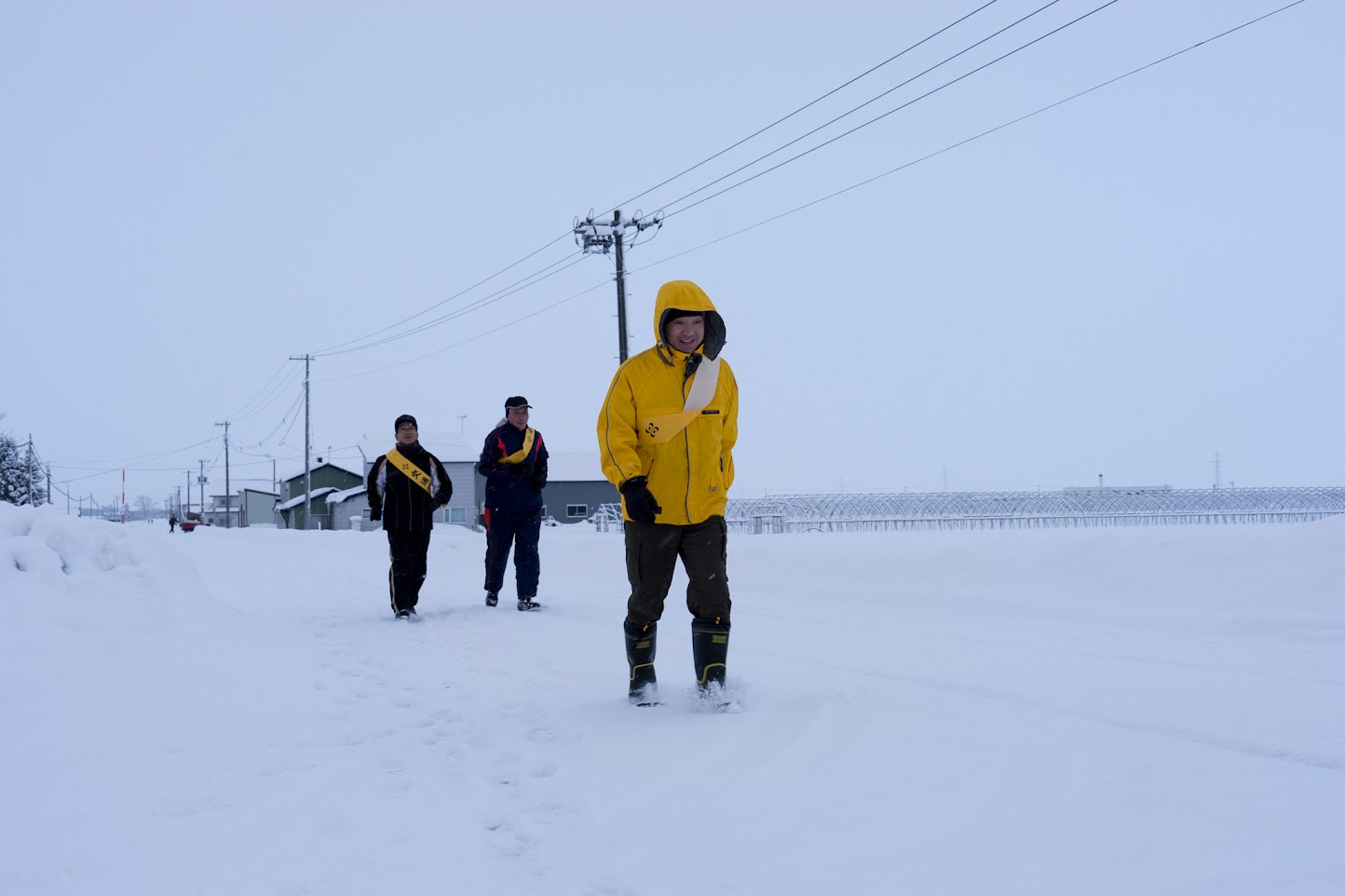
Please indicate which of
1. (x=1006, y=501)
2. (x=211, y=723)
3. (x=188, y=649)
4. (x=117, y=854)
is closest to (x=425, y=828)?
(x=117, y=854)

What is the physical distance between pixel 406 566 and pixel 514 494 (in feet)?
3.71

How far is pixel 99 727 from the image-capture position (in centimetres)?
360

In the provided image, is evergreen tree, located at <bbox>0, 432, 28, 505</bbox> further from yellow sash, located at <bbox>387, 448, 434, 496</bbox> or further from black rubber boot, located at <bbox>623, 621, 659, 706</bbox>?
black rubber boot, located at <bbox>623, 621, 659, 706</bbox>

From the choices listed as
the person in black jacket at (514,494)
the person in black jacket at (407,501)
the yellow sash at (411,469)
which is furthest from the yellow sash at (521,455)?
the yellow sash at (411,469)

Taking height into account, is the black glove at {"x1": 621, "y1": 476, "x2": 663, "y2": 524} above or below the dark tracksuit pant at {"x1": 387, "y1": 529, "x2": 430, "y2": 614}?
above

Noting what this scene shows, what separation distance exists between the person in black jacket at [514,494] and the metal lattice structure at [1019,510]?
12416mm

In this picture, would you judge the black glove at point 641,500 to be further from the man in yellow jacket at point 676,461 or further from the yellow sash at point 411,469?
the yellow sash at point 411,469

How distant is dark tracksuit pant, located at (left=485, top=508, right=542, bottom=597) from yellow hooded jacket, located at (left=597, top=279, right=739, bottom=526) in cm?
417

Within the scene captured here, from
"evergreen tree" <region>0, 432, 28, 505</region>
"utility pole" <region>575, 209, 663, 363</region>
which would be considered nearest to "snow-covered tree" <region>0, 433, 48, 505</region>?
"evergreen tree" <region>0, 432, 28, 505</region>

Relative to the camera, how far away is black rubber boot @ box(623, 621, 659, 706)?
425 cm

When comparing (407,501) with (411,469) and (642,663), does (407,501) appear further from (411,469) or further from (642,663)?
(642,663)

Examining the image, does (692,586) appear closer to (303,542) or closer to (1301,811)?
(1301,811)

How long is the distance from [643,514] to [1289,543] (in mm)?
5315

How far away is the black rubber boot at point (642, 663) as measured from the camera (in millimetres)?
4246
